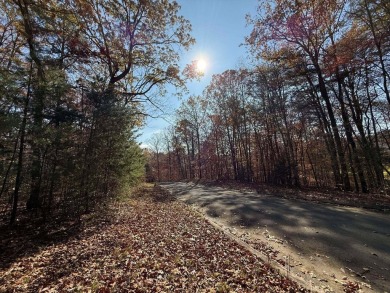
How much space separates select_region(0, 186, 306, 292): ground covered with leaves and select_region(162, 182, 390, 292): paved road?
129cm

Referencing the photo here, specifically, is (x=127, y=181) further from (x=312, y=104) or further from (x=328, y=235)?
(x=312, y=104)

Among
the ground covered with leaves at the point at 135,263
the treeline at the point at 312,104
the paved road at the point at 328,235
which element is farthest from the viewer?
the treeline at the point at 312,104

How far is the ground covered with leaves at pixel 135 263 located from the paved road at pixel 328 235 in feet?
4.25

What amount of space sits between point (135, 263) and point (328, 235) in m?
5.31

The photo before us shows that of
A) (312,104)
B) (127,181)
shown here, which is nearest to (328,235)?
(127,181)

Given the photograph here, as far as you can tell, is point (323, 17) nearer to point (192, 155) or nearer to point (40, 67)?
point (40, 67)

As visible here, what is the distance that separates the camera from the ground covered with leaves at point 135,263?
3883 mm

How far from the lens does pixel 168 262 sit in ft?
15.7

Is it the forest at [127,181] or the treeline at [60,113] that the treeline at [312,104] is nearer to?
the forest at [127,181]

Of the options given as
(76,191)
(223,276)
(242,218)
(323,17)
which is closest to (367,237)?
(242,218)

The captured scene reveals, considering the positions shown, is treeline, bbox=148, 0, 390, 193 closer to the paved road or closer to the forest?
the forest

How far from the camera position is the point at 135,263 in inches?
186

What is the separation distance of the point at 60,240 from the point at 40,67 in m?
5.46

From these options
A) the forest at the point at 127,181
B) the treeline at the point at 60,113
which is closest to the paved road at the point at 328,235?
the forest at the point at 127,181
